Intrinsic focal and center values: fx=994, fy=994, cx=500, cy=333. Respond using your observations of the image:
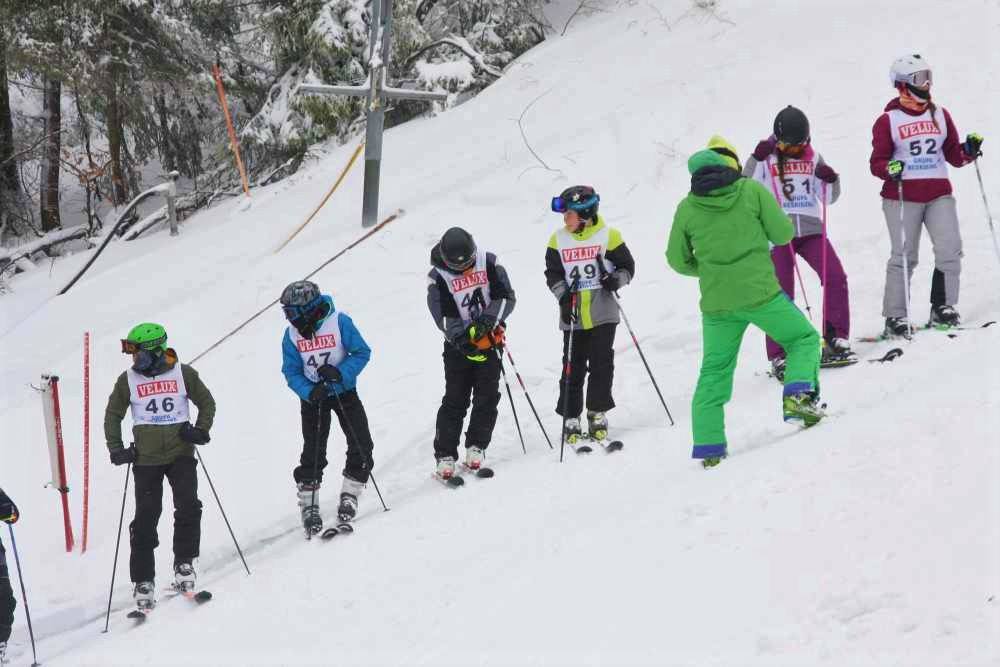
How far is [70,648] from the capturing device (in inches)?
236

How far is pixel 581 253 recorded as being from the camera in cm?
650

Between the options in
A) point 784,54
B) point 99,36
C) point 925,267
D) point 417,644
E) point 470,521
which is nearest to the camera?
point 417,644

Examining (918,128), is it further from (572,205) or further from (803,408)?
(803,408)

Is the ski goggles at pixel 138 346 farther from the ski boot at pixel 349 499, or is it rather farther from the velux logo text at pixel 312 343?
the ski boot at pixel 349 499

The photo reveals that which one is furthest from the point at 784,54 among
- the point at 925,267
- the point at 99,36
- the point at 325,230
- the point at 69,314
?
the point at 99,36

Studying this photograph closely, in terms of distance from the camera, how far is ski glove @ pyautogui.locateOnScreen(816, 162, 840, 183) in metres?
6.65

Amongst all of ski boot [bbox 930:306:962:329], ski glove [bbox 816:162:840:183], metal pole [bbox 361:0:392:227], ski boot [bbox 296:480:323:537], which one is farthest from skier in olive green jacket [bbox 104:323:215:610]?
metal pole [bbox 361:0:392:227]

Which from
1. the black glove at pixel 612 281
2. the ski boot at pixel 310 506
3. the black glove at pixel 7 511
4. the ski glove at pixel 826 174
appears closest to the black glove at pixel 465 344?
the black glove at pixel 612 281

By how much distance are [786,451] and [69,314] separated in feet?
34.9

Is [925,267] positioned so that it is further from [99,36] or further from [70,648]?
[99,36]

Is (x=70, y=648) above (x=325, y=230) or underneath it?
underneath

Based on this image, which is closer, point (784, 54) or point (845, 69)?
point (845, 69)

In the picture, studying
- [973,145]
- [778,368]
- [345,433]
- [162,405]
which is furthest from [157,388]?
[973,145]

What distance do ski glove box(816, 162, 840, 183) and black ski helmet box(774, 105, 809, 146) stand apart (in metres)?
0.25
